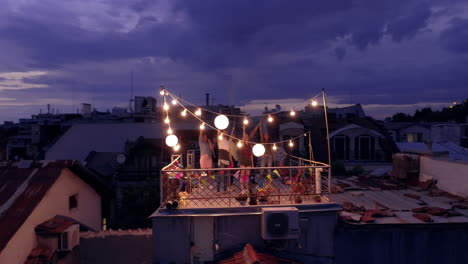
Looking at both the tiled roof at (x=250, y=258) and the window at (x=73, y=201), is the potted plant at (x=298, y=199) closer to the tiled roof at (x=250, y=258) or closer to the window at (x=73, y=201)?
the tiled roof at (x=250, y=258)

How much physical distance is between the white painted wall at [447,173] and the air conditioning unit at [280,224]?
7.43 meters

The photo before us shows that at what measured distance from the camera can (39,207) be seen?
38.0ft

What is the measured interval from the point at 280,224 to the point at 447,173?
8.18 metres

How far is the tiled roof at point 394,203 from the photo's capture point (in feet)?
30.5

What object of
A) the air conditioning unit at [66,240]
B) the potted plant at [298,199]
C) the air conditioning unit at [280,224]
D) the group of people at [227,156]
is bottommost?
the air conditioning unit at [66,240]

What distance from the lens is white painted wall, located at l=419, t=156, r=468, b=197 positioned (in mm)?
11805

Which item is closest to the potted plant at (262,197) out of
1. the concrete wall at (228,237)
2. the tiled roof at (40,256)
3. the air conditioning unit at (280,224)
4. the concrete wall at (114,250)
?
the concrete wall at (228,237)

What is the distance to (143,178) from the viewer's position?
2395 centimetres

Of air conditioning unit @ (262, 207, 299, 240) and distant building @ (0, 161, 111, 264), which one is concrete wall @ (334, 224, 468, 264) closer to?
air conditioning unit @ (262, 207, 299, 240)

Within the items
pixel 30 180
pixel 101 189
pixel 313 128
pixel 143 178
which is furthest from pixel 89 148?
pixel 313 128

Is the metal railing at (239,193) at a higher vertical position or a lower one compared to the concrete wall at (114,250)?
higher

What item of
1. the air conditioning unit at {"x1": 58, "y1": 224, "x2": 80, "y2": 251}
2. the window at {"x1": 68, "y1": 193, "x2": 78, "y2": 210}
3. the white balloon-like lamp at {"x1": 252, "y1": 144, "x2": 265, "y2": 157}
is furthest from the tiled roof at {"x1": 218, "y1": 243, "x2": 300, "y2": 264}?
the window at {"x1": 68, "y1": 193, "x2": 78, "y2": 210}

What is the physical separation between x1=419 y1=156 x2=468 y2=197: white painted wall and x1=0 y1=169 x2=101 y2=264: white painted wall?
48.6 feet

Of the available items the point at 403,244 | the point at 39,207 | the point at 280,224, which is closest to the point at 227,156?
the point at 280,224
